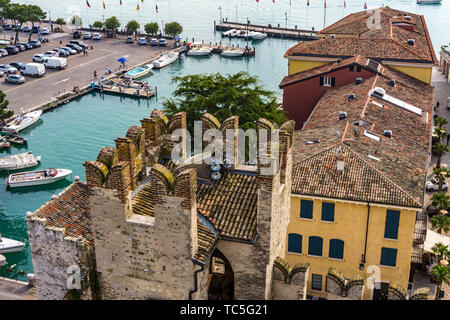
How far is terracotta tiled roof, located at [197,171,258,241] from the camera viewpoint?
23.9m

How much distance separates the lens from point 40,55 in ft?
377

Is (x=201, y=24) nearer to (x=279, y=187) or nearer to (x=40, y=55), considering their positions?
(x=40, y=55)

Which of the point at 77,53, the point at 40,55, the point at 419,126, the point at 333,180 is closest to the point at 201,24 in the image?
the point at 77,53

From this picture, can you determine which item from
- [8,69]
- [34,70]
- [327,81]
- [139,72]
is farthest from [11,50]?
[327,81]

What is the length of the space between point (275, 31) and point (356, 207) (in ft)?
375

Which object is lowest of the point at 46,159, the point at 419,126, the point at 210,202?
the point at 46,159

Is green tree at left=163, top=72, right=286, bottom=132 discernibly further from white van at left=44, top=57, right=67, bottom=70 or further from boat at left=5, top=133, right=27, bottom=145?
white van at left=44, top=57, right=67, bottom=70

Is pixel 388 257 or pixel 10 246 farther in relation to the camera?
pixel 10 246

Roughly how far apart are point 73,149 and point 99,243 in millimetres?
60482

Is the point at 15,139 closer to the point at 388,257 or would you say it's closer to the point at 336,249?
the point at 336,249

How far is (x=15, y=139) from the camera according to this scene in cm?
8294

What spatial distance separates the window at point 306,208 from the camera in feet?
139

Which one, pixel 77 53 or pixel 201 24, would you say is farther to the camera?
pixel 201 24
